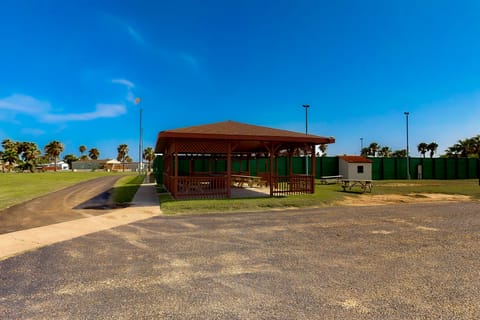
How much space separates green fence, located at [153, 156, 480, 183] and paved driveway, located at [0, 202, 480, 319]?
18.2 metres

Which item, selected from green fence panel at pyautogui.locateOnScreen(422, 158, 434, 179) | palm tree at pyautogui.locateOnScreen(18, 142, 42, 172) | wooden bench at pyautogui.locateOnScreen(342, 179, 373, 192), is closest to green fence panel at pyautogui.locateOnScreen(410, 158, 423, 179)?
green fence panel at pyautogui.locateOnScreen(422, 158, 434, 179)

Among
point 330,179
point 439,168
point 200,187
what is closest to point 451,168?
point 439,168

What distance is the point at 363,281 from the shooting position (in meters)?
3.71

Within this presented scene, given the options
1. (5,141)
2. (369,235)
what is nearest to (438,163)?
(369,235)

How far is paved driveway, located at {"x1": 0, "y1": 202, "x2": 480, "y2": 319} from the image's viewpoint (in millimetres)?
2963

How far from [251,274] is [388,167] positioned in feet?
96.2

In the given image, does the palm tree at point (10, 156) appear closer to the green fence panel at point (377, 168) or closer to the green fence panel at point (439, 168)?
the green fence panel at point (377, 168)

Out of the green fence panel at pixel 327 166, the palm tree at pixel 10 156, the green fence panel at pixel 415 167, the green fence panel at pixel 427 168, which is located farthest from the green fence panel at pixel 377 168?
the palm tree at pixel 10 156

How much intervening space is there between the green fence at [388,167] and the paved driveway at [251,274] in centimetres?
1820

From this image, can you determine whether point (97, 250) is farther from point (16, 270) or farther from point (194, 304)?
point (194, 304)

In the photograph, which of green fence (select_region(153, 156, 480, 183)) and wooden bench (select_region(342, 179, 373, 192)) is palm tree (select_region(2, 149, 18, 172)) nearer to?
green fence (select_region(153, 156, 480, 183))

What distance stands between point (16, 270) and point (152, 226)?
3176mm

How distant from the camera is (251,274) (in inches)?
156

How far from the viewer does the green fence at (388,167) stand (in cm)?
2502
